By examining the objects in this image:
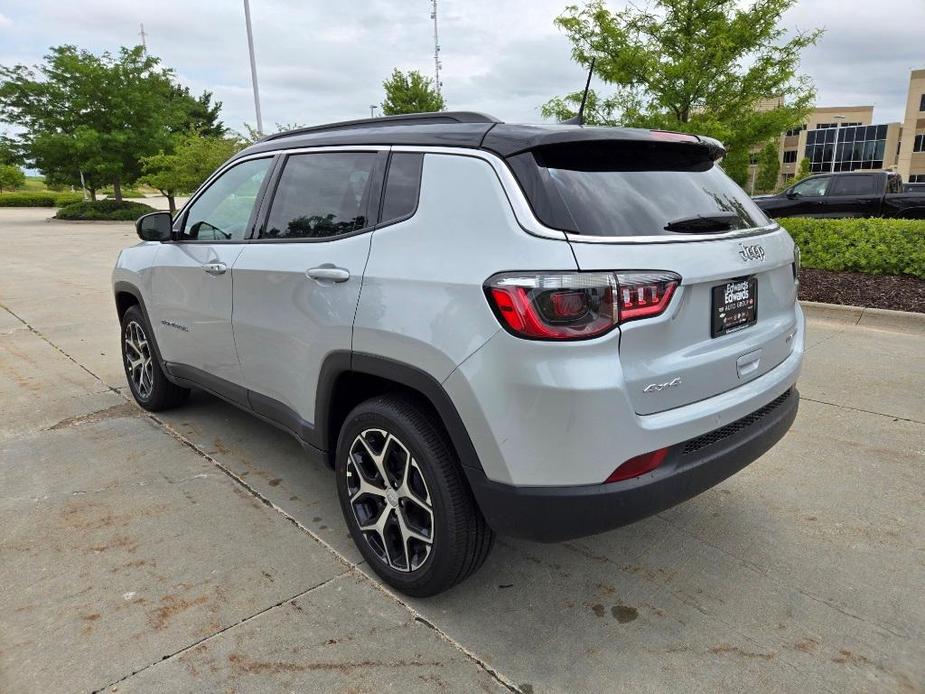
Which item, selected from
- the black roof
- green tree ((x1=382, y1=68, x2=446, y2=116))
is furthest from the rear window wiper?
green tree ((x1=382, y1=68, x2=446, y2=116))

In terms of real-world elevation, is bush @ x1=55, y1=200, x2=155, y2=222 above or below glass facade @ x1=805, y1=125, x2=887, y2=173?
below

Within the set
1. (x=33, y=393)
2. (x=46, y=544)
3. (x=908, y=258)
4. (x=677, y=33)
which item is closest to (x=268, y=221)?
(x=46, y=544)

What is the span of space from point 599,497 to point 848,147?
74.2 meters

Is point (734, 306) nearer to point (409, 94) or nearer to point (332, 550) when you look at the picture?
point (332, 550)

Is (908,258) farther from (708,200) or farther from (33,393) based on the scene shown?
(33,393)

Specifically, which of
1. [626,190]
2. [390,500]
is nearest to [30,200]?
[390,500]

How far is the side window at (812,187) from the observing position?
13648 mm

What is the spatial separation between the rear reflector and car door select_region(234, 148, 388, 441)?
3.64 feet

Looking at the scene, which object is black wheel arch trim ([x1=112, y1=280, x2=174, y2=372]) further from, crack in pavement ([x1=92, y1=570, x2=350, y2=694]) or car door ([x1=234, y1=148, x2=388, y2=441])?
crack in pavement ([x1=92, y1=570, x2=350, y2=694])

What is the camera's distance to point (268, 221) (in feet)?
10.5

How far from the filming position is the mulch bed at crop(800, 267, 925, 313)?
715 cm

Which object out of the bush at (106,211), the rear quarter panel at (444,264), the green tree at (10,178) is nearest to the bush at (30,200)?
the green tree at (10,178)

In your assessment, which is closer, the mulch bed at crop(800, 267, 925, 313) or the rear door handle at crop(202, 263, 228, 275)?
the rear door handle at crop(202, 263, 228, 275)

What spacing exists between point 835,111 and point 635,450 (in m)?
93.2
